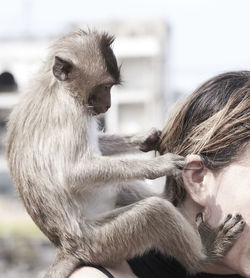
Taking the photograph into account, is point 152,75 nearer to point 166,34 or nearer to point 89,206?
point 166,34

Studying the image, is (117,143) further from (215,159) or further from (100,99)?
(215,159)

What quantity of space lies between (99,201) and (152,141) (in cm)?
32

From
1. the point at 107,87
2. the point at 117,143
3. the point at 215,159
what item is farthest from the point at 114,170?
the point at 215,159

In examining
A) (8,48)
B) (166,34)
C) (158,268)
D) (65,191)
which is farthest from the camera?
(166,34)

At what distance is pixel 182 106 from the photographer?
237 centimetres

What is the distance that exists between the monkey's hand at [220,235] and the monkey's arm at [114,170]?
0.25 metres

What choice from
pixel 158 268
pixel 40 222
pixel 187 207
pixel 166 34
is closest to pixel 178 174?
pixel 187 207

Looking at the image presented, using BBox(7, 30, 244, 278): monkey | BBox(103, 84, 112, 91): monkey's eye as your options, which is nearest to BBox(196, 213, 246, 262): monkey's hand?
BBox(7, 30, 244, 278): monkey

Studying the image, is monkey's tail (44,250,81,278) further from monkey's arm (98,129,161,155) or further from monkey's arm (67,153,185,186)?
monkey's arm (98,129,161,155)

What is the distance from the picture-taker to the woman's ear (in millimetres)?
2277

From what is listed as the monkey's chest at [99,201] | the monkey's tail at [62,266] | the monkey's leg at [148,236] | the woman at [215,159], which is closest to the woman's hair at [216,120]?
the woman at [215,159]

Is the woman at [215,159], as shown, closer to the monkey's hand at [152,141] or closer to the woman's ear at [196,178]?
the woman's ear at [196,178]

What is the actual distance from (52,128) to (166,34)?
109 ft

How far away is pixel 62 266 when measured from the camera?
2.31m
